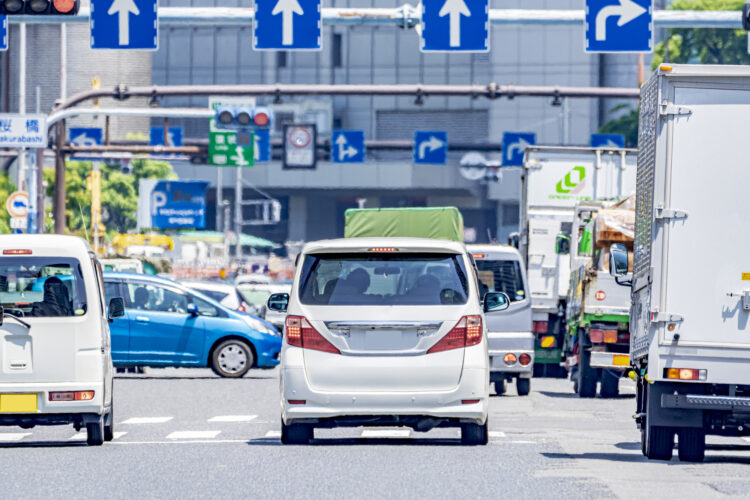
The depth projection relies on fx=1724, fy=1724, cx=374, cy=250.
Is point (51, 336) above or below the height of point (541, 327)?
above

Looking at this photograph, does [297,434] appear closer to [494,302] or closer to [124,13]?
[494,302]

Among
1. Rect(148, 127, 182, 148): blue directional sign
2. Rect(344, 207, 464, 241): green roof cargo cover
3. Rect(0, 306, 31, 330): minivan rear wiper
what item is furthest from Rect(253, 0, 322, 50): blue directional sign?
Rect(148, 127, 182, 148): blue directional sign

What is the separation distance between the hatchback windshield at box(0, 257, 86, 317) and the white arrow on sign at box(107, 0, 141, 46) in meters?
10.4

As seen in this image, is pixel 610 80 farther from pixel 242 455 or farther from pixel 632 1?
pixel 242 455

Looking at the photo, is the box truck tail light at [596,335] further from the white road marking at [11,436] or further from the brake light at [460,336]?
the brake light at [460,336]

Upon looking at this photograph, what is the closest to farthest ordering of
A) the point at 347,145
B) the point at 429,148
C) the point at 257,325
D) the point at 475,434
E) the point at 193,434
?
the point at 475,434 < the point at 193,434 < the point at 257,325 < the point at 347,145 < the point at 429,148

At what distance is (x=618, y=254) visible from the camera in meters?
13.8

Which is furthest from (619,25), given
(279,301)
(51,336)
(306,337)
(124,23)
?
(51,336)

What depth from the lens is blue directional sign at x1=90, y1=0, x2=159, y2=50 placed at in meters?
24.5

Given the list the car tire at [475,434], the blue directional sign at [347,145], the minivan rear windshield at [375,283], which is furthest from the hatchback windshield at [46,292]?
the blue directional sign at [347,145]

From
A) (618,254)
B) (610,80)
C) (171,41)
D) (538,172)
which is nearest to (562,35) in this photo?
(610,80)

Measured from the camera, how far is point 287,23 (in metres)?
24.8

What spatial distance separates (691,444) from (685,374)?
832 mm

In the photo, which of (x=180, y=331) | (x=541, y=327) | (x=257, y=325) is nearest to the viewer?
(x=180, y=331)
